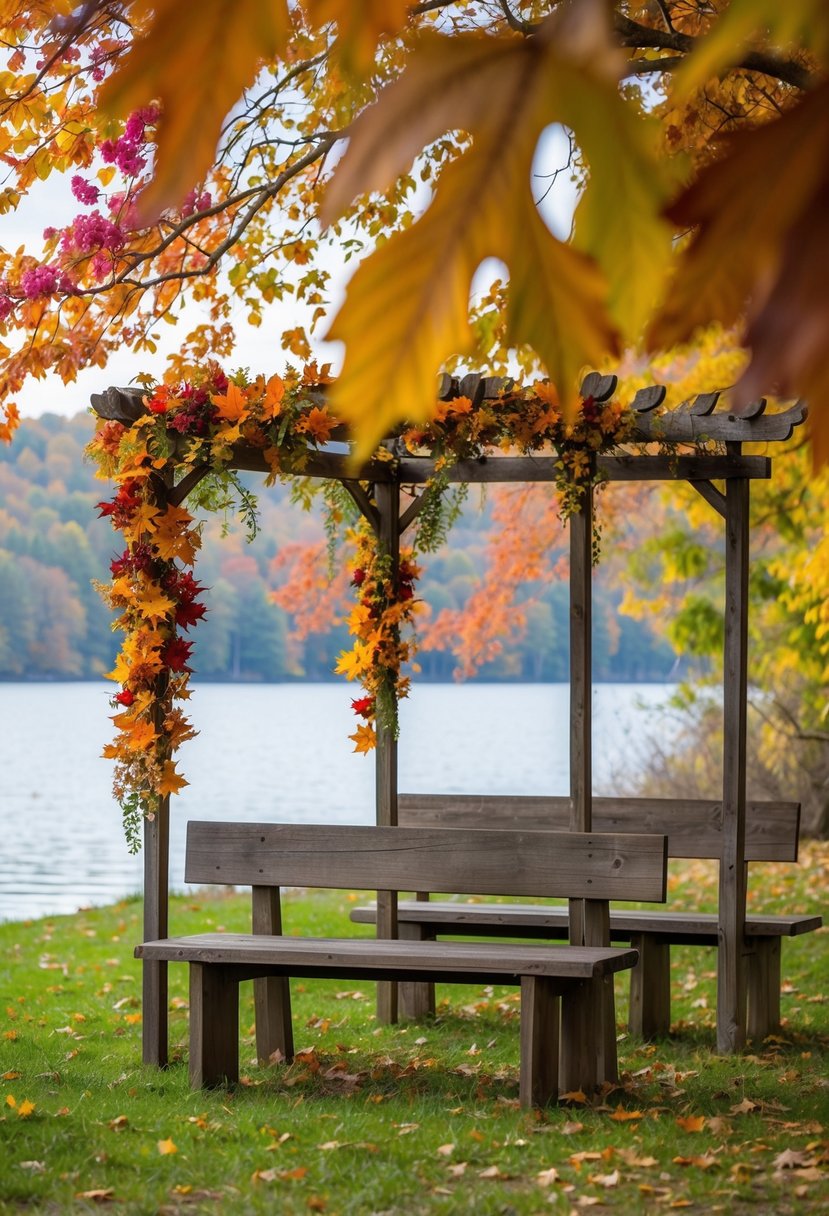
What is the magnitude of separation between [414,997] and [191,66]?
741 cm

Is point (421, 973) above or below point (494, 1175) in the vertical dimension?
above

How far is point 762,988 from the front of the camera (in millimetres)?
7070

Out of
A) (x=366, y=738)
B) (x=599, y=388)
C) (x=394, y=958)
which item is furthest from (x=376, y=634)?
(x=394, y=958)

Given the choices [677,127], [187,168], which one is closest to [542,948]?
[677,127]

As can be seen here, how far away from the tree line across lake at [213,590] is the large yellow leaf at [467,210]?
36340 millimetres

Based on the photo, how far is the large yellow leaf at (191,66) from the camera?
555 mm

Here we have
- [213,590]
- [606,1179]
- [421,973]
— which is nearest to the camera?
[606,1179]

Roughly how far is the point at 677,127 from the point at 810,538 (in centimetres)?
1059

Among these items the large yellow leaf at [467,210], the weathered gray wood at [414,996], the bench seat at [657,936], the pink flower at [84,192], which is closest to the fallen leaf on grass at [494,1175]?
the bench seat at [657,936]

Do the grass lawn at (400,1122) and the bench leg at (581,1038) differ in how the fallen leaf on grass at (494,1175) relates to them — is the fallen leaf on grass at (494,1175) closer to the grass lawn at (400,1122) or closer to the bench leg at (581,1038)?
the grass lawn at (400,1122)

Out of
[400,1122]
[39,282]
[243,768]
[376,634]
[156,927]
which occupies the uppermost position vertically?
[39,282]

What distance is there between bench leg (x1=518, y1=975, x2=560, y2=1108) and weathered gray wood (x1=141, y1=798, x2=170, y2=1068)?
1.67m

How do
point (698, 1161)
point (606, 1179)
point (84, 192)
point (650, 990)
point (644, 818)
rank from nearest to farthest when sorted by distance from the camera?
point (606, 1179), point (698, 1161), point (650, 990), point (84, 192), point (644, 818)

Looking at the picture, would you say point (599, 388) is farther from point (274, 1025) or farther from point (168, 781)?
point (274, 1025)
